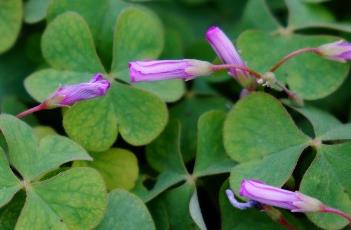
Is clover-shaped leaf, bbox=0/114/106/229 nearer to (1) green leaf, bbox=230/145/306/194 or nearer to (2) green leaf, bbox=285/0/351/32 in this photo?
(1) green leaf, bbox=230/145/306/194

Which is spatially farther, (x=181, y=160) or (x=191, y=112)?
(x=191, y=112)

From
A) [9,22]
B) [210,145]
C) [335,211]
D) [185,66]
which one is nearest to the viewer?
[335,211]

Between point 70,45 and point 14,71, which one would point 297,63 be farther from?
point 14,71

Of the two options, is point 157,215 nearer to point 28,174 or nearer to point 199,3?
point 28,174

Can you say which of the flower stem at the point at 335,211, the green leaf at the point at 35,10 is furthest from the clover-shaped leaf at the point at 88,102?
the flower stem at the point at 335,211

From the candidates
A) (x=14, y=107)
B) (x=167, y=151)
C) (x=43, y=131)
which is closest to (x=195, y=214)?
(x=167, y=151)

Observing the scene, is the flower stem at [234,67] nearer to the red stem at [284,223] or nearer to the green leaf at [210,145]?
the green leaf at [210,145]

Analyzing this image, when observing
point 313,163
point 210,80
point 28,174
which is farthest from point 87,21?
point 313,163
